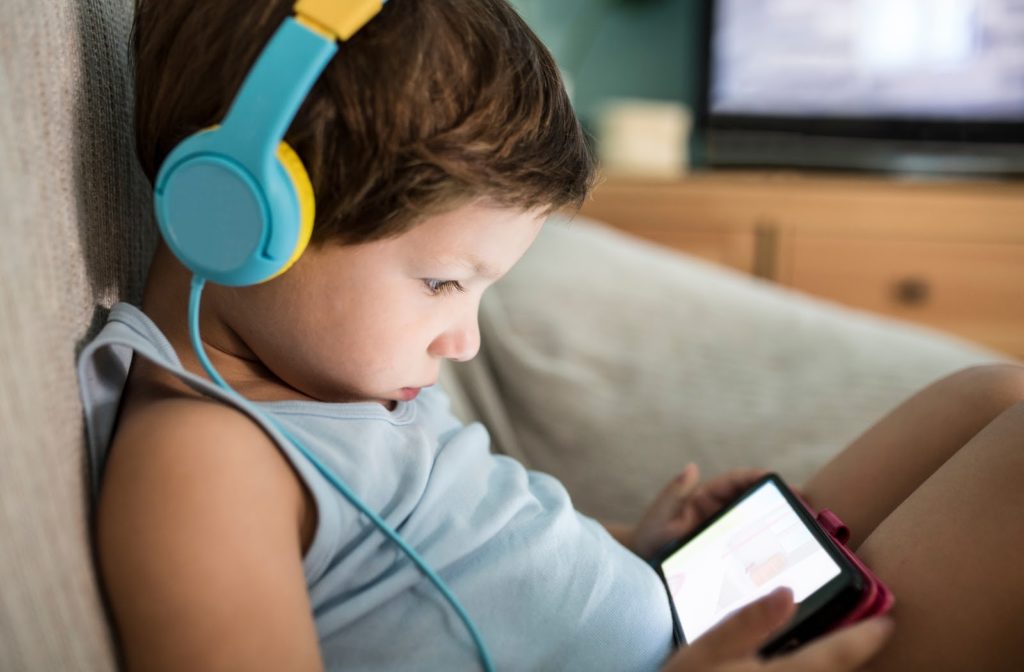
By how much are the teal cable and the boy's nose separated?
0.36 feet

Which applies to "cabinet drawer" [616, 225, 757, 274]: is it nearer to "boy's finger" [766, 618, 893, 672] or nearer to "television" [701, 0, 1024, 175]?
"television" [701, 0, 1024, 175]

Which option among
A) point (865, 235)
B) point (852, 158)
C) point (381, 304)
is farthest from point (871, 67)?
point (381, 304)

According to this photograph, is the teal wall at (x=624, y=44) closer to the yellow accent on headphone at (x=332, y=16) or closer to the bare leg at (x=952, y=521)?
the bare leg at (x=952, y=521)

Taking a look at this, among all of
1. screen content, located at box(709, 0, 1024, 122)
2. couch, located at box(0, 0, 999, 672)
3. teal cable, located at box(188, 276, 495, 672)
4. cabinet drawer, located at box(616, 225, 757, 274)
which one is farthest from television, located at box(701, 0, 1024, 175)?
teal cable, located at box(188, 276, 495, 672)

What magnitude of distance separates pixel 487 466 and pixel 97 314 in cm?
27

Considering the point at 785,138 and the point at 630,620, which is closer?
the point at 630,620

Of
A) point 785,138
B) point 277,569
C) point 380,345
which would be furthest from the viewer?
point 785,138

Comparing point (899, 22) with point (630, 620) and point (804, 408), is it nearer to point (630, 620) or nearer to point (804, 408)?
point (804, 408)

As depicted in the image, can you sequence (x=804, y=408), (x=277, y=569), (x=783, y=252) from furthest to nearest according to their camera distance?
(x=783, y=252) < (x=804, y=408) < (x=277, y=569)

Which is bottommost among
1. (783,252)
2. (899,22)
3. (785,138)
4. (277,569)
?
(783,252)

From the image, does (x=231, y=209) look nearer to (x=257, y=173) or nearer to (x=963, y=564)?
(x=257, y=173)

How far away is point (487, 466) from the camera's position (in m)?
0.68

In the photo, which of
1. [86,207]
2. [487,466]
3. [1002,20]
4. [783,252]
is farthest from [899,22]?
[86,207]

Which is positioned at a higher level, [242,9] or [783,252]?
[242,9]
